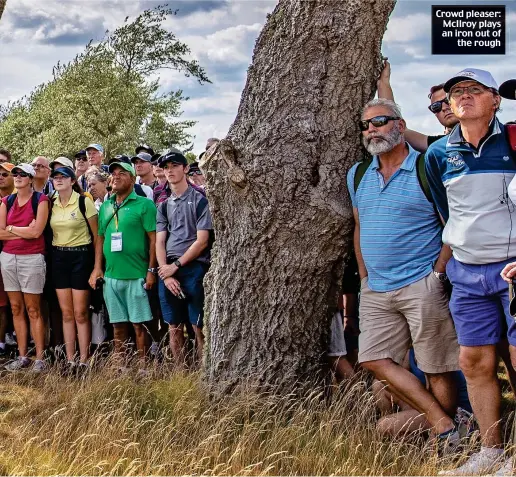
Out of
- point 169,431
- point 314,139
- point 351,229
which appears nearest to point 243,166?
point 314,139

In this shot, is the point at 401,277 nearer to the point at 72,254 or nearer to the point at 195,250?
the point at 195,250

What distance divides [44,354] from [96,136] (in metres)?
26.5

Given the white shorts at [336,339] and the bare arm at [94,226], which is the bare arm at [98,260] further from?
the white shorts at [336,339]

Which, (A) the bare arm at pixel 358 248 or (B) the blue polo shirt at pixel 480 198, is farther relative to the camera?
(A) the bare arm at pixel 358 248

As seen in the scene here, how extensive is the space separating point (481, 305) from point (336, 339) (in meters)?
1.62

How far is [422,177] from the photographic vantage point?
5059 millimetres

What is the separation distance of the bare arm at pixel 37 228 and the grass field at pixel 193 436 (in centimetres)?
237

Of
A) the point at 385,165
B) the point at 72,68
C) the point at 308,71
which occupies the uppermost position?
the point at 72,68

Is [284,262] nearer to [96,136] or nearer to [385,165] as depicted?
[385,165]

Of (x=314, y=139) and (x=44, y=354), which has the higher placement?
(x=314, y=139)

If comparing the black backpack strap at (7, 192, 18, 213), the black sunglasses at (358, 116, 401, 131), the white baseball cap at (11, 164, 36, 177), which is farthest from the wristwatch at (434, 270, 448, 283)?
the black backpack strap at (7, 192, 18, 213)

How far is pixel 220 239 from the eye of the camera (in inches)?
233

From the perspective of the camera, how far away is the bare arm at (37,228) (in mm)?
7863

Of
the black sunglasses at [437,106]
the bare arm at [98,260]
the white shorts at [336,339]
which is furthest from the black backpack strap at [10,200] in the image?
the black sunglasses at [437,106]
